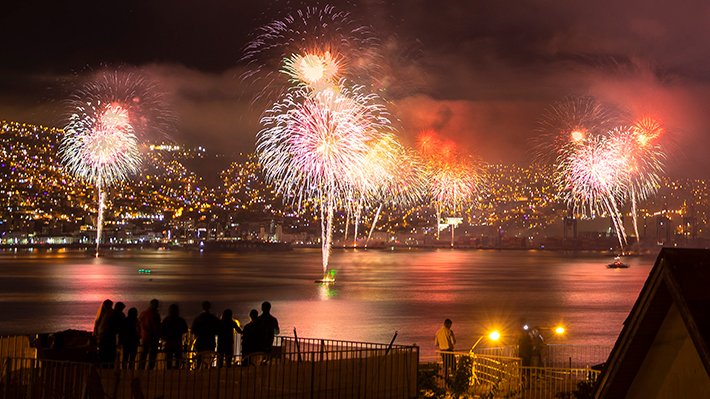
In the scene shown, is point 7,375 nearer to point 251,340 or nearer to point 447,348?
point 251,340

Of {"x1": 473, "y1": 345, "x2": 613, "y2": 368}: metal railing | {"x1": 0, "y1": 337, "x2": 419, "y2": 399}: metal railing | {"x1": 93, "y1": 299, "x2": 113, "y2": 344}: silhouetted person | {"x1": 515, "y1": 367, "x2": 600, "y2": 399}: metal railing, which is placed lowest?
{"x1": 473, "y1": 345, "x2": 613, "y2": 368}: metal railing

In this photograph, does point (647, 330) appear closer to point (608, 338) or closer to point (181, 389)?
point (181, 389)

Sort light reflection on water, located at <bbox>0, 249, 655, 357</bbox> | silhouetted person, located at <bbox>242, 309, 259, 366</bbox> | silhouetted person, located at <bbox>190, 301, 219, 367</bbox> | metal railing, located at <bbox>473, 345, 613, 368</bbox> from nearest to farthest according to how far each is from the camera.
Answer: silhouetted person, located at <bbox>242, 309, 259, 366</bbox>
silhouetted person, located at <bbox>190, 301, 219, 367</bbox>
metal railing, located at <bbox>473, 345, 613, 368</bbox>
light reflection on water, located at <bbox>0, 249, 655, 357</bbox>

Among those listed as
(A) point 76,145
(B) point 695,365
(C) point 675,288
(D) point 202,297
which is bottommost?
(D) point 202,297

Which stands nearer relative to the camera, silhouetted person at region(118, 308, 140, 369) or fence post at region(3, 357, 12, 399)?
fence post at region(3, 357, 12, 399)

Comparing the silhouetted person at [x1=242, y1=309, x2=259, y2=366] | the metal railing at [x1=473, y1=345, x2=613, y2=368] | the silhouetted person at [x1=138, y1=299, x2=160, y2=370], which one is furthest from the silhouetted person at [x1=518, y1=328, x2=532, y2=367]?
the silhouetted person at [x1=138, y1=299, x2=160, y2=370]

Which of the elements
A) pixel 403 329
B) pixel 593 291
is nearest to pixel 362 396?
pixel 403 329

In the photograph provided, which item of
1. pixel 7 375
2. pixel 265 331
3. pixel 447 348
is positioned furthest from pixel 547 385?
pixel 7 375

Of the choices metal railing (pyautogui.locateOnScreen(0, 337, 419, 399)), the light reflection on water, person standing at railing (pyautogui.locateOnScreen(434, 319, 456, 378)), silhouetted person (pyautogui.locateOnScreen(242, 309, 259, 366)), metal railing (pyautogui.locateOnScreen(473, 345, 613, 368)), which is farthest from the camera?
the light reflection on water

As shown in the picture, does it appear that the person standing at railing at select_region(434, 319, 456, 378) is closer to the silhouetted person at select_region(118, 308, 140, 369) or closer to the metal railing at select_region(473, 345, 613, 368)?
the metal railing at select_region(473, 345, 613, 368)
